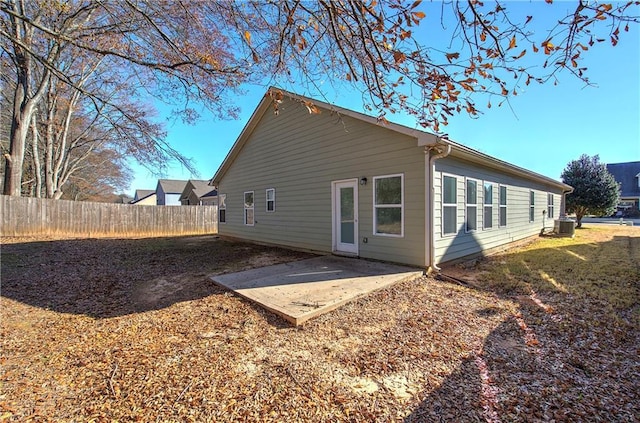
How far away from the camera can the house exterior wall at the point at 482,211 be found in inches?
252

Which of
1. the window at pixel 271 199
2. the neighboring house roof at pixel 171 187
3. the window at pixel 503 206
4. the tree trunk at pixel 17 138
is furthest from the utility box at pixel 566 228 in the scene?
the neighboring house roof at pixel 171 187

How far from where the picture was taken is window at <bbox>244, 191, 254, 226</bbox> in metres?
11.5

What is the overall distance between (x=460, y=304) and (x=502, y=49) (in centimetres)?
344

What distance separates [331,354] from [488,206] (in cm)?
743

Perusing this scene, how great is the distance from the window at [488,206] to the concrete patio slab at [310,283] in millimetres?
3785

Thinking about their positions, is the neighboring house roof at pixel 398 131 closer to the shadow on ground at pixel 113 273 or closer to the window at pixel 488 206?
the window at pixel 488 206

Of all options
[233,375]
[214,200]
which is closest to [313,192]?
[233,375]

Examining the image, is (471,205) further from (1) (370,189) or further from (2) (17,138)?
(2) (17,138)

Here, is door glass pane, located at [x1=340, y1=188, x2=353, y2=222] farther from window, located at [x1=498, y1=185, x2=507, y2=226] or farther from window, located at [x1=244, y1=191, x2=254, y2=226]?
window, located at [x1=498, y1=185, x2=507, y2=226]

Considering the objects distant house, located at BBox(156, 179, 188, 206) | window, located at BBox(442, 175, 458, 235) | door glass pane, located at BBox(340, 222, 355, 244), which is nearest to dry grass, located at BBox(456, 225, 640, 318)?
window, located at BBox(442, 175, 458, 235)

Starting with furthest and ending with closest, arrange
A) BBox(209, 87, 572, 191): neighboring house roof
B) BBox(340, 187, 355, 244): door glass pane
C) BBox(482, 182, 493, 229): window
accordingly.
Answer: BBox(482, 182, 493, 229): window → BBox(340, 187, 355, 244): door glass pane → BBox(209, 87, 572, 191): neighboring house roof

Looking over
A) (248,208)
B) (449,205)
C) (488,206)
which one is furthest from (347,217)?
(248,208)

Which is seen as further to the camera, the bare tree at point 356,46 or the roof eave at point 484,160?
the roof eave at point 484,160

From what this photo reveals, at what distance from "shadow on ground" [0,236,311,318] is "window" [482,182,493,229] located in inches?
205
